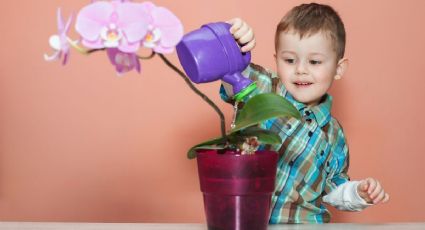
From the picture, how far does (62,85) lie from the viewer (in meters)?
1.71

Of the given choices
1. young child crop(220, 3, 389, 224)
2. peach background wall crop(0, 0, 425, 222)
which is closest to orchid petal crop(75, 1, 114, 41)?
young child crop(220, 3, 389, 224)

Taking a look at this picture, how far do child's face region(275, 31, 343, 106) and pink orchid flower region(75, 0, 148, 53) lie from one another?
1.83 ft

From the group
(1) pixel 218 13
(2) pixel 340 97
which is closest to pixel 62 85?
(1) pixel 218 13

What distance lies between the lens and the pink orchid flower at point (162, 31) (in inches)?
27.9

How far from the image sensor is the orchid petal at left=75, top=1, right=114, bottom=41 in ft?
2.25

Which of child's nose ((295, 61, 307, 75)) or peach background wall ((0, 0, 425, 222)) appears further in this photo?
peach background wall ((0, 0, 425, 222))

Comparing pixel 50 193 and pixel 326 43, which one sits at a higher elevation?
pixel 326 43

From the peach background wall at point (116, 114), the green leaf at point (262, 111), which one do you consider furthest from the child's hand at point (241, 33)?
the peach background wall at point (116, 114)

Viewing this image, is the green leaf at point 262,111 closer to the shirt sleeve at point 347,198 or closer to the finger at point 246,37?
the finger at point 246,37

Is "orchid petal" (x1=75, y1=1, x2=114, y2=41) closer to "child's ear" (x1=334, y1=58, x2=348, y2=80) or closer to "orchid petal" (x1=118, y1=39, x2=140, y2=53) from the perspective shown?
"orchid petal" (x1=118, y1=39, x2=140, y2=53)

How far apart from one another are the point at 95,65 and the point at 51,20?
0.59ft

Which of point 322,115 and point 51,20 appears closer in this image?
point 322,115

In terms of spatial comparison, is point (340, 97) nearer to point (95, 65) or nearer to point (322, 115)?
point (322, 115)

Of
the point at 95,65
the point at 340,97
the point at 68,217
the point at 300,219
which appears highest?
the point at 95,65
